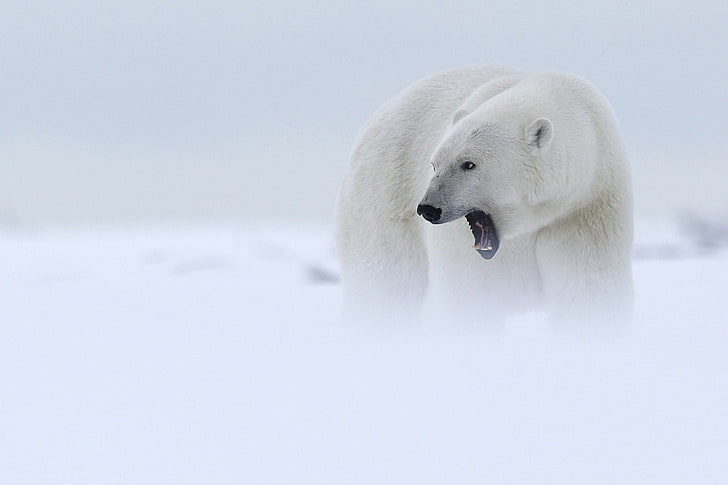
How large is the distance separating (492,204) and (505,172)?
147 millimetres

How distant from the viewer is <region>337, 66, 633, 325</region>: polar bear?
394cm

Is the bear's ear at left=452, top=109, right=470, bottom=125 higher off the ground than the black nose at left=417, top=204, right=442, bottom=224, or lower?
higher

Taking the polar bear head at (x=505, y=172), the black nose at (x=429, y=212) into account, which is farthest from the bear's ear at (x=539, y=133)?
the black nose at (x=429, y=212)

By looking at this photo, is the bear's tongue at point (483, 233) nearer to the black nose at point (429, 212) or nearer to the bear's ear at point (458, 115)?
the black nose at point (429, 212)

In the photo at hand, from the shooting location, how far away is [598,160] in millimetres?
4266

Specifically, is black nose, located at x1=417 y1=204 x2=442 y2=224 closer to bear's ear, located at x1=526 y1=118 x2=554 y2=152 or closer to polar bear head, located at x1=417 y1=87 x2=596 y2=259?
polar bear head, located at x1=417 y1=87 x2=596 y2=259

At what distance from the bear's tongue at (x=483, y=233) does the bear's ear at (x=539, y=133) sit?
0.36m

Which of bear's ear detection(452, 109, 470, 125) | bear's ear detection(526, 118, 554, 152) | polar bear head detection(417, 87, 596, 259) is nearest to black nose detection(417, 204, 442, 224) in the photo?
polar bear head detection(417, 87, 596, 259)

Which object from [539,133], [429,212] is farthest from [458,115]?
[429,212]

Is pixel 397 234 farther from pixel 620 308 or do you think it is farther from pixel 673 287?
pixel 673 287

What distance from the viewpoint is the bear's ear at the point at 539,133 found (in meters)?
3.91

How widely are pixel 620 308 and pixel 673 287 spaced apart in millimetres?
1959

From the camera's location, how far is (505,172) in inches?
154

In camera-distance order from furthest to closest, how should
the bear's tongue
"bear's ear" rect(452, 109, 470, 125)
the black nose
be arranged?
"bear's ear" rect(452, 109, 470, 125), the bear's tongue, the black nose
